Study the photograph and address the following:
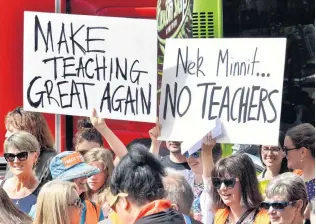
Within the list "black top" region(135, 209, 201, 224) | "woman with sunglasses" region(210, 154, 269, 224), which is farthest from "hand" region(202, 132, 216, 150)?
"black top" region(135, 209, 201, 224)

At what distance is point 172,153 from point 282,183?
1.75 m

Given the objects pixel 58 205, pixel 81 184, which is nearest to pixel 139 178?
pixel 58 205

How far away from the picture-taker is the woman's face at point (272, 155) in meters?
6.85

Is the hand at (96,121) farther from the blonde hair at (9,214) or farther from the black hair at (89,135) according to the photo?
the blonde hair at (9,214)

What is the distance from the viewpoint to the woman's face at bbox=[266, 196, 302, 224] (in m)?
5.62

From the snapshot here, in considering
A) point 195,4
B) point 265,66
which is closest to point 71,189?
point 265,66

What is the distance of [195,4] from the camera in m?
7.78

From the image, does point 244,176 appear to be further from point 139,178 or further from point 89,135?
point 89,135

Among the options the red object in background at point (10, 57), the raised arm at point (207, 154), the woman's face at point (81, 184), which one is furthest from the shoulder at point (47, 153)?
the red object in background at point (10, 57)

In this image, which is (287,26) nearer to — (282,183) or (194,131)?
(194,131)

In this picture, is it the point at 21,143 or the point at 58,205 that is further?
the point at 21,143

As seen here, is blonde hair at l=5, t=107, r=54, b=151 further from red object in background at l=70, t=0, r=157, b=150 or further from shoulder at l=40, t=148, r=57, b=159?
red object in background at l=70, t=0, r=157, b=150

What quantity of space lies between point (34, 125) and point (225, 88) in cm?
176

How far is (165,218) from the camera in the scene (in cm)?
428
